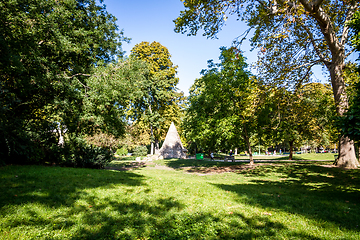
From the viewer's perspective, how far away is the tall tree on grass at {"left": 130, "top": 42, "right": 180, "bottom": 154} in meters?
32.6

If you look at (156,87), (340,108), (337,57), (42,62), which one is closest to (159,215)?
(42,62)

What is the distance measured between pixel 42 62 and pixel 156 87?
23.2 metres

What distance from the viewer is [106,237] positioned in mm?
3344

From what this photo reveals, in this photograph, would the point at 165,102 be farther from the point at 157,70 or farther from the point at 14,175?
the point at 14,175

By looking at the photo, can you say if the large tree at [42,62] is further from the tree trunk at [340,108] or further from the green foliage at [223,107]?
the tree trunk at [340,108]

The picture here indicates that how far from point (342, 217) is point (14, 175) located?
33.9 feet

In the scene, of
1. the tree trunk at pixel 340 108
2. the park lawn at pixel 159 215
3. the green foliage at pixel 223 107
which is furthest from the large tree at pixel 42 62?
the tree trunk at pixel 340 108

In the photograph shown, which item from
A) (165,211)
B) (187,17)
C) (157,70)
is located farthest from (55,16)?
(157,70)

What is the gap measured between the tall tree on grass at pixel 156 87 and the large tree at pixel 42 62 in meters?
17.5

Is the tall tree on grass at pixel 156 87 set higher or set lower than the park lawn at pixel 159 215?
higher

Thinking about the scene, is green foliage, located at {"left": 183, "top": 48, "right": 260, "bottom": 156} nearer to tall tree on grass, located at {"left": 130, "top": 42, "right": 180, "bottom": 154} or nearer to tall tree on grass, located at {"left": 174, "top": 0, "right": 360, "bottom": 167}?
tall tree on grass, located at {"left": 174, "top": 0, "right": 360, "bottom": 167}

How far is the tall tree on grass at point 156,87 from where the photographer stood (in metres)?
32.6

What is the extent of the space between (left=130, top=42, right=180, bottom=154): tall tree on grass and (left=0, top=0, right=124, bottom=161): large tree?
1751 cm

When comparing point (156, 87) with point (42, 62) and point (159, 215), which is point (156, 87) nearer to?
point (42, 62)
